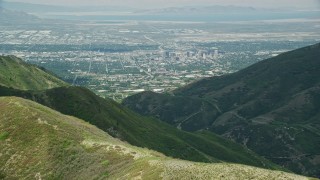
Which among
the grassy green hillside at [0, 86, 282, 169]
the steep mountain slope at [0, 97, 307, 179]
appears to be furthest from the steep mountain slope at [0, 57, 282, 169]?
the steep mountain slope at [0, 97, 307, 179]

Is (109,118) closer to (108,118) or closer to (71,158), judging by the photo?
(108,118)

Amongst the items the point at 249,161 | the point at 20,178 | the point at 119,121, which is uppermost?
the point at 20,178

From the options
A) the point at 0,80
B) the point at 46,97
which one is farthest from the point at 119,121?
the point at 0,80

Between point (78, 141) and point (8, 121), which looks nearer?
point (78, 141)

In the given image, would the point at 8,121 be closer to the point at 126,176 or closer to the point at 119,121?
the point at 126,176

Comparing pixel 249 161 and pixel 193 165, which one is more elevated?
pixel 193 165

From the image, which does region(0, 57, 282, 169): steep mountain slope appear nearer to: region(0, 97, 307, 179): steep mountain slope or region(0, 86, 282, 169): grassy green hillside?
region(0, 86, 282, 169): grassy green hillside

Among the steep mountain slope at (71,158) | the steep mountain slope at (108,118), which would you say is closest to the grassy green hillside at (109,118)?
the steep mountain slope at (108,118)

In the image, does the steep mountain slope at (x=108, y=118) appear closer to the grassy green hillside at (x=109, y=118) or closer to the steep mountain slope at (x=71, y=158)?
the grassy green hillside at (x=109, y=118)
